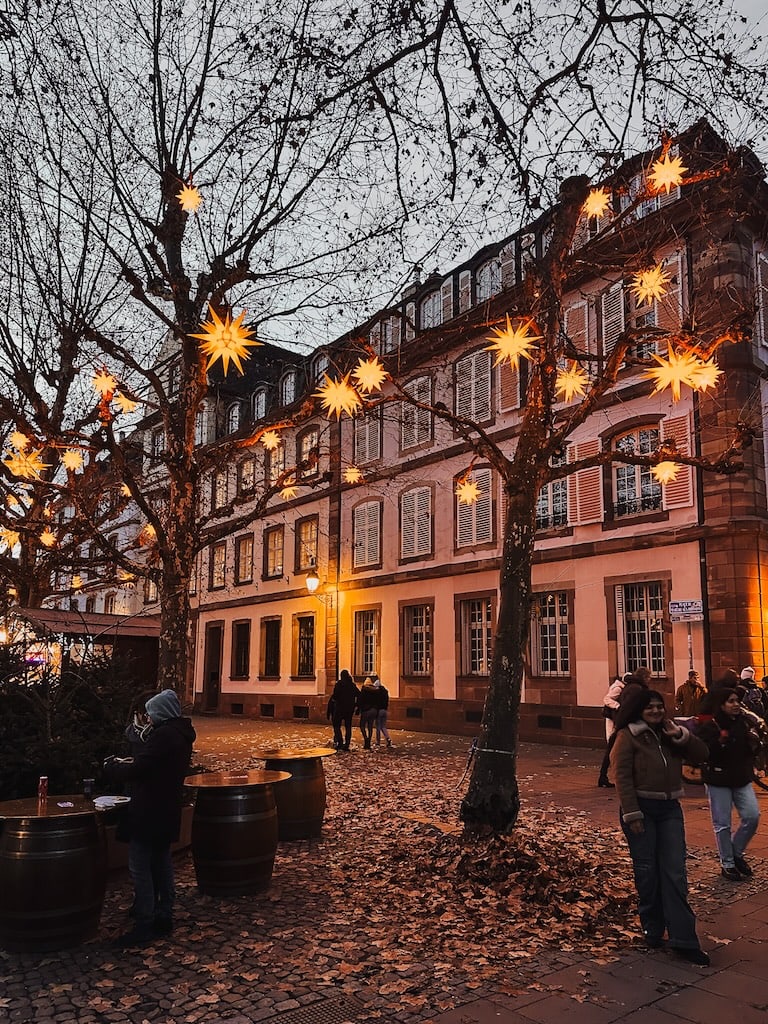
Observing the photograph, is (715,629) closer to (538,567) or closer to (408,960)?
(538,567)

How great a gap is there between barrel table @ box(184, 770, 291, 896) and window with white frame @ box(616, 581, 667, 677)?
12679mm

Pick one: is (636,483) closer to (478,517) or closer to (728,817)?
(478,517)

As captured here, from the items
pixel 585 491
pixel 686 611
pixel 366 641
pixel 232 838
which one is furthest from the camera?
pixel 366 641

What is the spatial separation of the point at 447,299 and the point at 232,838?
2081cm

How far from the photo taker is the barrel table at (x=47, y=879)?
5.10m

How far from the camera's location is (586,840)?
8500 mm

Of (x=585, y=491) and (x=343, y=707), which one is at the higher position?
(x=585, y=491)

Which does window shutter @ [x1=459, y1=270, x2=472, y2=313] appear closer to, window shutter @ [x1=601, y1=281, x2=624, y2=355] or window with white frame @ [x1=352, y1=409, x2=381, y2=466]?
window with white frame @ [x1=352, y1=409, x2=381, y2=466]

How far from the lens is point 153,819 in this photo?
567 centimetres

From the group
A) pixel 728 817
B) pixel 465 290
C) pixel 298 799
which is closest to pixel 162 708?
pixel 298 799

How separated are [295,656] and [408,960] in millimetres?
24275

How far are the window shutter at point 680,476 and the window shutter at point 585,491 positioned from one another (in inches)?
69.9

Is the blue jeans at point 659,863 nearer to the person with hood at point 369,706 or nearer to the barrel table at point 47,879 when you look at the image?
the barrel table at point 47,879

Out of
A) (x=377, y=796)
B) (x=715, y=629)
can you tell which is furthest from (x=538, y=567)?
(x=377, y=796)
